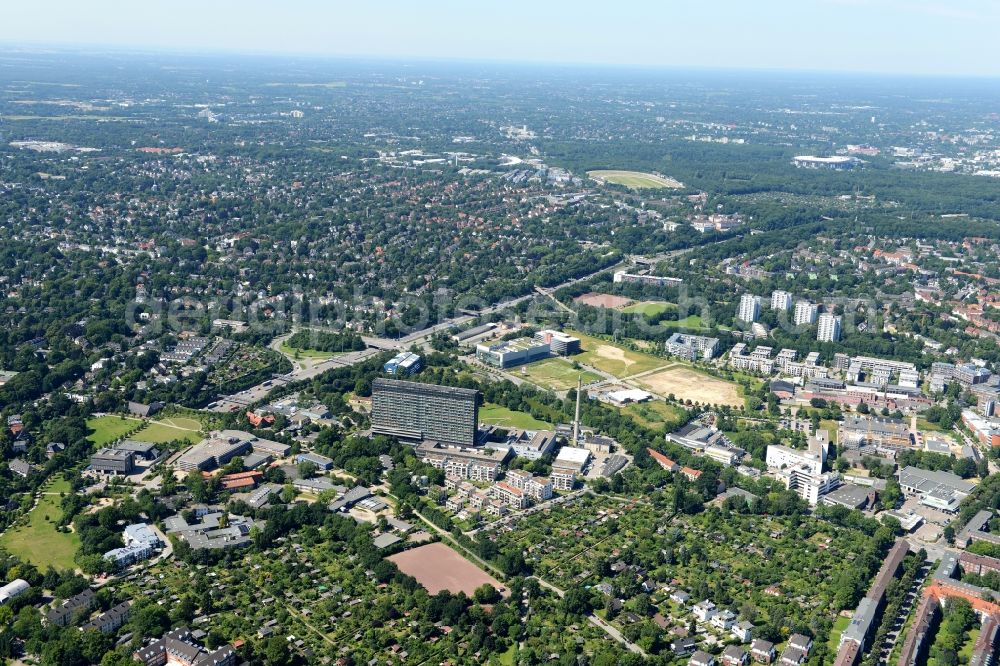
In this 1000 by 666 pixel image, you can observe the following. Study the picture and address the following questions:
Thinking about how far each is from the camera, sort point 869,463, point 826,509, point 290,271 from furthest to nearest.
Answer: point 290,271
point 869,463
point 826,509

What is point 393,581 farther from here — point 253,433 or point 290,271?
point 290,271

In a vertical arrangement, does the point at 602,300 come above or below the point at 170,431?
above

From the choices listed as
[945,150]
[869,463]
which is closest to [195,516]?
[869,463]

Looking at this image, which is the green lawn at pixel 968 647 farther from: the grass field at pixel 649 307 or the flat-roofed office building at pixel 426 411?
the grass field at pixel 649 307

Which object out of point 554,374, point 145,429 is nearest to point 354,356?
point 554,374

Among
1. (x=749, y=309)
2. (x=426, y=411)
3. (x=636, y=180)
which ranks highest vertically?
(x=636, y=180)

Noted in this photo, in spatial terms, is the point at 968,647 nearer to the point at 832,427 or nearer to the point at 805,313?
the point at 832,427

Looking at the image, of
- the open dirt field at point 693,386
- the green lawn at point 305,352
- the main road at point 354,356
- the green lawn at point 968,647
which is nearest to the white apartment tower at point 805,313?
the open dirt field at point 693,386
